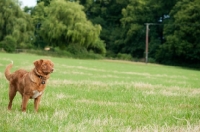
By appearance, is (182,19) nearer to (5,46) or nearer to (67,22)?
(67,22)

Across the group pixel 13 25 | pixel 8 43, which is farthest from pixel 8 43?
pixel 13 25

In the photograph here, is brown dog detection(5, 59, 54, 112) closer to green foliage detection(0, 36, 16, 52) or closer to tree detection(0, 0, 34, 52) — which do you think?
green foliage detection(0, 36, 16, 52)

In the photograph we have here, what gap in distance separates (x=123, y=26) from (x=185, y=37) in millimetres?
19846

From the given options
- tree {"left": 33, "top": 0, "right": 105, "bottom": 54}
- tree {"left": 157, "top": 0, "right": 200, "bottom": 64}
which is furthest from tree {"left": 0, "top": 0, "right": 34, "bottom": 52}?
tree {"left": 157, "top": 0, "right": 200, "bottom": 64}

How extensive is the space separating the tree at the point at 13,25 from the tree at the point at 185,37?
26.9m

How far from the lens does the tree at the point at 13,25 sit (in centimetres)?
5316

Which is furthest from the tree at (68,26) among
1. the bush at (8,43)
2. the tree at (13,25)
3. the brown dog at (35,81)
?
the brown dog at (35,81)

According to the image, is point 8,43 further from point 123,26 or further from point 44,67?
point 44,67

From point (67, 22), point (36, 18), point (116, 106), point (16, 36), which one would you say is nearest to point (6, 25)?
point (16, 36)

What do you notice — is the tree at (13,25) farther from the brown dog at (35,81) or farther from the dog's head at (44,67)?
the dog's head at (44,67)

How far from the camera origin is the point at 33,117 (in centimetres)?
478

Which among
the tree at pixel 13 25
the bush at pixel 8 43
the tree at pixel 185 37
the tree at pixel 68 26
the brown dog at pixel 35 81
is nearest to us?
the brown dog at pixel 35 81

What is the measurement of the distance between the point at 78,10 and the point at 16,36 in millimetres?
11798

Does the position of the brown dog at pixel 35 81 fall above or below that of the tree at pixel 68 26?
below
